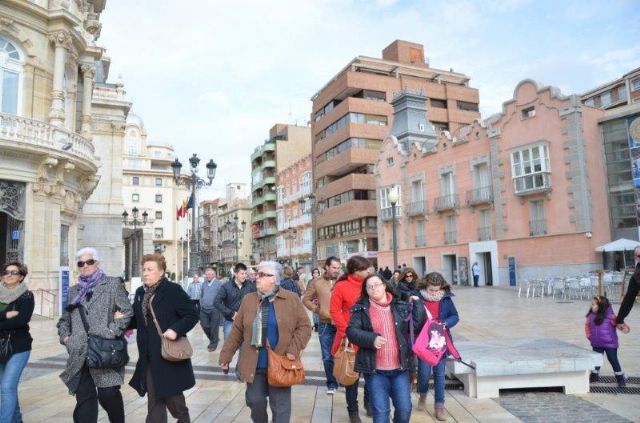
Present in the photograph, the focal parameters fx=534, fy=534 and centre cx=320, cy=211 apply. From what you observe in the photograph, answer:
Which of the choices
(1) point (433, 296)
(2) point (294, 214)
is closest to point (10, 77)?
(1) point (433, 296)

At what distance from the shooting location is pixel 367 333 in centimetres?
450

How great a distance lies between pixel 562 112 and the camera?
2825 cm

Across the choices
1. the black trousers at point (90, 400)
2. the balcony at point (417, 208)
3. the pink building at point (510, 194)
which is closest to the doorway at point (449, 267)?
the pink building at point (510, 194)

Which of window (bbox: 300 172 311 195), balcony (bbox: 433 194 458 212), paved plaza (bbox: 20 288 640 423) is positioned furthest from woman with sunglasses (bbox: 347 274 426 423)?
window (bbox: 300 172 311 195)

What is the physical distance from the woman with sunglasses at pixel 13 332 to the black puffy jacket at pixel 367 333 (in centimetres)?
331

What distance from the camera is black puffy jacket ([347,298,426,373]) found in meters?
4.52

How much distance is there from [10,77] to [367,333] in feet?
62.1

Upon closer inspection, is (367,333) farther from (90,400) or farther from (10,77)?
(10,77)

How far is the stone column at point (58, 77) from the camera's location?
62.4 feet

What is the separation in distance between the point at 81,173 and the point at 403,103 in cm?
2833

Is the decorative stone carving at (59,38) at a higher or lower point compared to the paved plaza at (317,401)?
higher

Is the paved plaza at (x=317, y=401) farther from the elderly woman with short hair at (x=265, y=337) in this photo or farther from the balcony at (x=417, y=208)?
the balcony at (x=417, y=208)

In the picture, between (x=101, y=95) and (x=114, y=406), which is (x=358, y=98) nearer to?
(x=101, y=95)

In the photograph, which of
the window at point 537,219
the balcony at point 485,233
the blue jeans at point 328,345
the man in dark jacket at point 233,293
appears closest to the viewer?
the blue jeans at point 328,345
